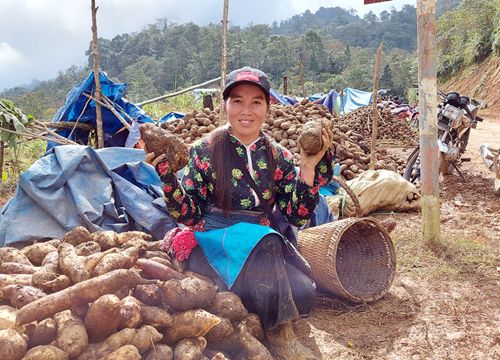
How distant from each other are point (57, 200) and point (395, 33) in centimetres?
7041

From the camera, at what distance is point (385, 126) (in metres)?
11.9

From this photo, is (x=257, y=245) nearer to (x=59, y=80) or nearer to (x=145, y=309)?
(x=145, y=309)

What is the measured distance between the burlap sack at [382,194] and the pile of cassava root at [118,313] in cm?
→ 273

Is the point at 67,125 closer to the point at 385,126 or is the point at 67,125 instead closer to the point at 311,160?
the point at 311,160

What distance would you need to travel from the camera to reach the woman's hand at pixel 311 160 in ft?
7.07

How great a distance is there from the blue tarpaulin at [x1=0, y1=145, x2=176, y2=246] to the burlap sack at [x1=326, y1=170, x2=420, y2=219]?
1.94 m

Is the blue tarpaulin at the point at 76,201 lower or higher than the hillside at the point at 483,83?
lower

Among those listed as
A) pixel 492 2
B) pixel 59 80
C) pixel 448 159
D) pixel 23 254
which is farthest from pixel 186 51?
pixel 23 254

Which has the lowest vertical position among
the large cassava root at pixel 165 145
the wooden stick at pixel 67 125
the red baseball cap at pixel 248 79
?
the wooden stick at pixel 67 125

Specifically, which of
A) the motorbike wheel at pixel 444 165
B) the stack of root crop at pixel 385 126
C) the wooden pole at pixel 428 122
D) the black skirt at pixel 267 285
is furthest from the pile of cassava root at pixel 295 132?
the stack of root crop at pixel 385 126

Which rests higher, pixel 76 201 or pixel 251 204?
pixel 251 204

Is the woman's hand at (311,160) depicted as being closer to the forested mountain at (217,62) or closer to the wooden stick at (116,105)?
the wooden stick at (116,105)

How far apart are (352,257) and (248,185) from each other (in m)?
1.10

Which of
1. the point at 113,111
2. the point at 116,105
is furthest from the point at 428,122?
the point at 116,105
